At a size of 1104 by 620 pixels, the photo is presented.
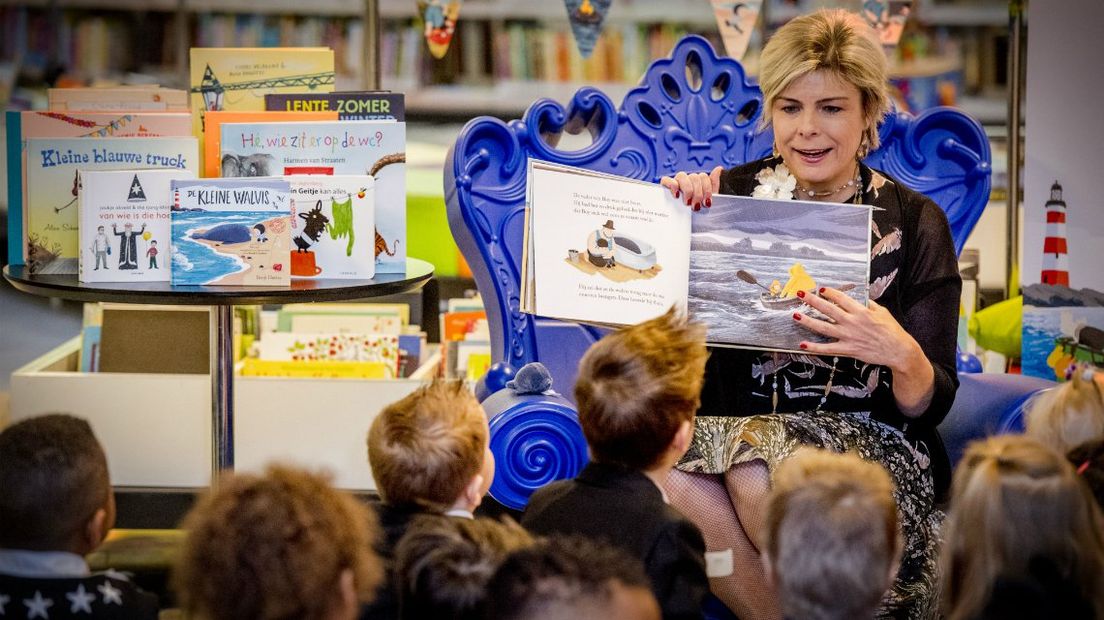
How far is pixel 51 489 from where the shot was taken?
1.96 meters

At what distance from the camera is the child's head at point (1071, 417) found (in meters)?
2.24

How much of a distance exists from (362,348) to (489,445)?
200cm

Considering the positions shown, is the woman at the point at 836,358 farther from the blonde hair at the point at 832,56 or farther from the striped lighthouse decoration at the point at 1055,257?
the striped lighthouse decoration at the point at 1055,257

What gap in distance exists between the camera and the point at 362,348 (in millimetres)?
4477

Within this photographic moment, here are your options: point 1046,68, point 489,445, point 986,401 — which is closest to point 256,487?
point 489,445

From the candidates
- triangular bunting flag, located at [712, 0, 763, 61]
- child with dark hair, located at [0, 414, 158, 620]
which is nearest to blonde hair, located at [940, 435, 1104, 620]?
child with dark hair, located at [0, 414, 158, 620]

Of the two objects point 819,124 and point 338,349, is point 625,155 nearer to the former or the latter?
point 819,124

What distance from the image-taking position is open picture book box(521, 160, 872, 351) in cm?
259

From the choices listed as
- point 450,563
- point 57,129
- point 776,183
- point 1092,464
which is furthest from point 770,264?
point 57,129

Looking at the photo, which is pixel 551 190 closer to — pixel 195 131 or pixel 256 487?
pixel 195 131

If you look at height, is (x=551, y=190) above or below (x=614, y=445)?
above

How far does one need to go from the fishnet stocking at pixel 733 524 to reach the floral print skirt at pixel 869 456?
31 mm

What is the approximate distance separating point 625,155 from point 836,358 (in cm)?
76

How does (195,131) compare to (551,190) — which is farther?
(195,131)
